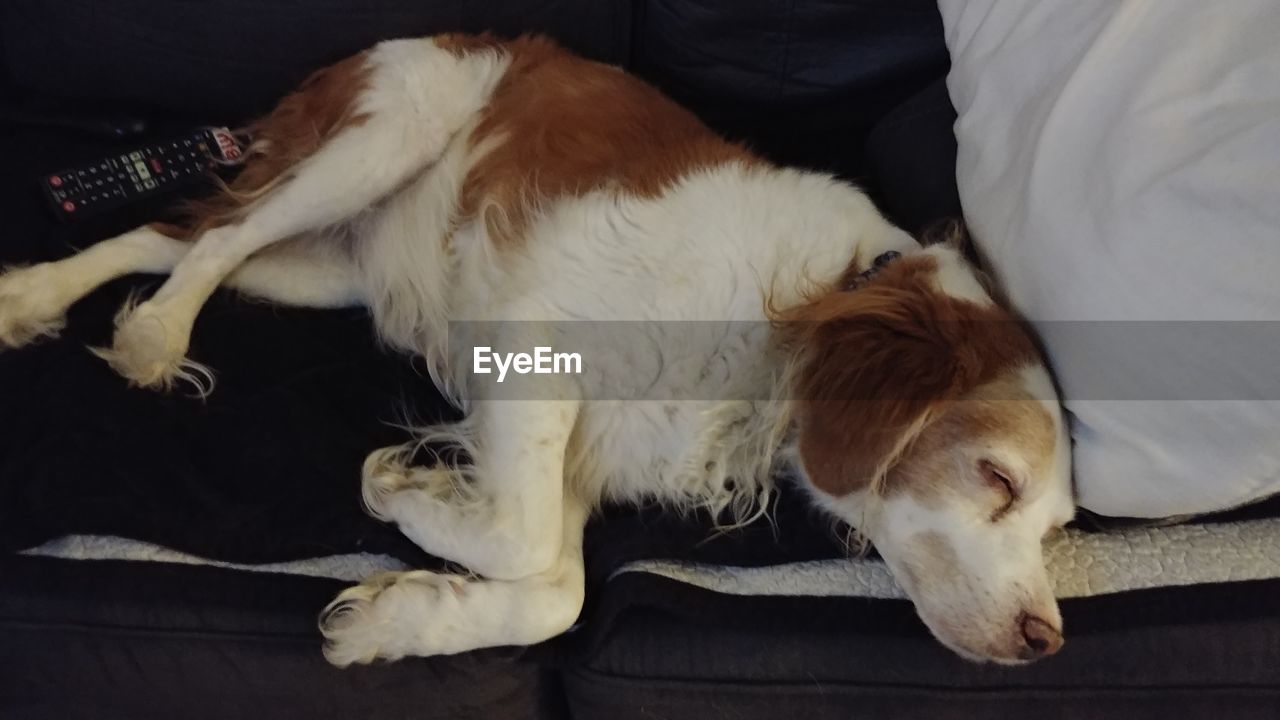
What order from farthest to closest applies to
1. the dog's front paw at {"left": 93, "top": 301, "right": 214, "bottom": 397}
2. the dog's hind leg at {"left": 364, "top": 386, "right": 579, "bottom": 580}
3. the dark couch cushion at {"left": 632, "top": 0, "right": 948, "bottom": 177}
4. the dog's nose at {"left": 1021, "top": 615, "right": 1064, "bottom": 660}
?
the dark couch cushion at {"left": 632, "top": 0, "right": 948, "bottom": 177} → the dog's front paw at {"left": 93, "top": 301, "right": 214, "bottom": 397} → the dog's hind leg at {"left": 364, "top": 386, "right": 579, "bottom": 580} → the dog's nose at {"left": 1021, "top": 615, "right": 1064, "bottom": 660}

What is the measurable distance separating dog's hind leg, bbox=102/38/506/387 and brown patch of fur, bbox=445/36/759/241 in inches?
2.8

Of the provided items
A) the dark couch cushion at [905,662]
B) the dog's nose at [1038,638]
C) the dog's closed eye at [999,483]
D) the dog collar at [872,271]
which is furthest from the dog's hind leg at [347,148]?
the dog's nose at [1038,638]

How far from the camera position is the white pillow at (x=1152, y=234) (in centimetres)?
98

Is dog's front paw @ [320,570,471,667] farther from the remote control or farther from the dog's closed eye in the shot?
the remote control

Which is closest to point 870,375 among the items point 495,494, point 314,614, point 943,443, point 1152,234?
point 943,443

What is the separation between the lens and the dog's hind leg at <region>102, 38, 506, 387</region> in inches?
63.9

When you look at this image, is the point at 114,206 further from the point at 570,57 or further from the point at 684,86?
the point at 684,86

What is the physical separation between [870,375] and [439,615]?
2.21 ft

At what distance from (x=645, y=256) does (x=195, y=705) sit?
93cm

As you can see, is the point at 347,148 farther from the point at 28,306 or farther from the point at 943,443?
the point at 943,443

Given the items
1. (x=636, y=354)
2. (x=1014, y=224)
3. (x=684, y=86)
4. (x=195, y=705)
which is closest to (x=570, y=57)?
(x=684, y=86)

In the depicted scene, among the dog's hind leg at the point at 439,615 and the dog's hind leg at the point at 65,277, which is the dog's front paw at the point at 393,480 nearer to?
the dog's hind leg at the point at 439,615

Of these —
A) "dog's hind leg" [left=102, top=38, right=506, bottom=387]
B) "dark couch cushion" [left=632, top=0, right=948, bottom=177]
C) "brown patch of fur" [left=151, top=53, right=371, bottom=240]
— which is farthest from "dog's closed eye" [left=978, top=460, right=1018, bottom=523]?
"brown patch of fur" [left=151, top=53, right=371, bottom=240]

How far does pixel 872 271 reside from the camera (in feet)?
4.43
